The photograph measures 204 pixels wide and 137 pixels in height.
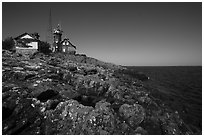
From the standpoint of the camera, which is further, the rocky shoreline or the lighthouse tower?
the lighthouse tower

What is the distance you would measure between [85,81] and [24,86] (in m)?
8.74

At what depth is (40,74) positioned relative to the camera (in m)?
19.2

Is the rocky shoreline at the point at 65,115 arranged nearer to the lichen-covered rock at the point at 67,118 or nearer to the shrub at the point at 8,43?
the lichen-covered rock at the point at 67,118

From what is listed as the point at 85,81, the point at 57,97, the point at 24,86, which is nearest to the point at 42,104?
the point at 57,97

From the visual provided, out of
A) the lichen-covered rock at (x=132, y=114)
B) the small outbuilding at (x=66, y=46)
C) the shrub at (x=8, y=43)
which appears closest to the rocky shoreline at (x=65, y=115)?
the lichen-covered rock at (x=132, y=114)

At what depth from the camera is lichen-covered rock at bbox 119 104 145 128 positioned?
12366 mm

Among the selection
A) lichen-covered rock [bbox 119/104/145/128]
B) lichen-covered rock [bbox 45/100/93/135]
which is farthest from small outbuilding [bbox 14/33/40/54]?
lichen-covered rock [bbox 119/104/145/128]

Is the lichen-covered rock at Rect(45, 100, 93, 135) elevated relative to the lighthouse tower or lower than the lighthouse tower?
lower

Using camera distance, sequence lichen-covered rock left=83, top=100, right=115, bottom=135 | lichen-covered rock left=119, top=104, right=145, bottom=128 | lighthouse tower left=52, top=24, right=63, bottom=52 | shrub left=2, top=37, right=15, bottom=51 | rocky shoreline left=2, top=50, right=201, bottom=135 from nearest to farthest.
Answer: lichen-covered rock left=83, top=100, right=115, bottom=135 → rocky shoreline left=2, top=50, right=201, bottom=135 → lichen-covered rock left=119, top=104, right=145, bottom=128 → shrub left=2, top=37, right=15, bottom=51 → lighthouse tower left=52, top=24, right=63, bottom=52

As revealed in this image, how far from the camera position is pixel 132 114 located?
13078 mm

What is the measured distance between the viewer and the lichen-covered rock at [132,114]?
12366 mm

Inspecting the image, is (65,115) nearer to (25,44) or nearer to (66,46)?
(25,44)

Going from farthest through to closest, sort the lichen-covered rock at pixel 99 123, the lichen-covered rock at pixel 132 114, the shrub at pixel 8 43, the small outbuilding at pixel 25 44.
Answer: the shrub at pixel 8 43 → the small outbuilding at pixel 25 44 → the lichen-covered rock at pixel 132 114 → the lichen-covered rock at pixel 99 123

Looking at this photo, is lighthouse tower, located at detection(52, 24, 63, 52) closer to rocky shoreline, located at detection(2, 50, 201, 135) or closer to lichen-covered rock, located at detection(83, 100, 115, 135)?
rocky shoreline, located at detection(2, 50, 201, 135)
